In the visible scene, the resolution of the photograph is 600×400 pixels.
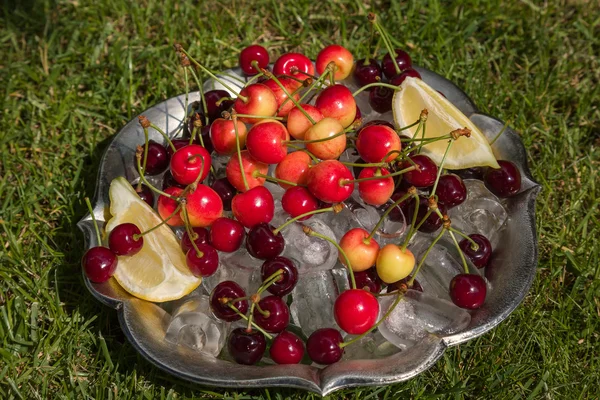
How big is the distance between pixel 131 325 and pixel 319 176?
774 millimetres

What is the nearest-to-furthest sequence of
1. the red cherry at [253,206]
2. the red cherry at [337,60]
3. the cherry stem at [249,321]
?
the cherry stem at [249,321] → the red cherry at [253,206] → the red cherry at [337,60]

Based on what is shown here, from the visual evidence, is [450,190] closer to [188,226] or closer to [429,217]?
[429,217]

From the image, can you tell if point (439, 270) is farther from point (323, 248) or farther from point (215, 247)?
point (215, 247)

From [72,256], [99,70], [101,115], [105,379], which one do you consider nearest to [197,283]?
[105,379]

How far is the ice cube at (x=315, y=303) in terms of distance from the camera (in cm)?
225

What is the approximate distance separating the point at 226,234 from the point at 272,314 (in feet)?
1.04

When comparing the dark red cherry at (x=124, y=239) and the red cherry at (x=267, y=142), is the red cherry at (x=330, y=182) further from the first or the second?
the dark red cherry at (x=124, y=239)

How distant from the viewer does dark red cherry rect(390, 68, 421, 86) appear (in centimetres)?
264

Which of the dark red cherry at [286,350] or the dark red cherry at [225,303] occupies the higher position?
the dark red cherry at [225,303]

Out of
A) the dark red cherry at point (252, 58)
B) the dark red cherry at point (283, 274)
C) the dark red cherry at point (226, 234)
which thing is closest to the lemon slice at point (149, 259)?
the dark red cherry at point (226, 234)

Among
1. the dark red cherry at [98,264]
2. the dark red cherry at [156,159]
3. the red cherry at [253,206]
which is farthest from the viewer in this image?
the dark red cherry at [156,159]

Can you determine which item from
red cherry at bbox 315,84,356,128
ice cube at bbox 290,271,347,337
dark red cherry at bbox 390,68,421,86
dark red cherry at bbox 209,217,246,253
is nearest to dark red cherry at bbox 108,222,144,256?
dark red cherry at bbox 209,217,246,253

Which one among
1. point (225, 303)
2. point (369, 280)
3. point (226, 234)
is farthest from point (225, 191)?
point (369, 280)

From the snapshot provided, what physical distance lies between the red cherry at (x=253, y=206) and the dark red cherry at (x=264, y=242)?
0.23 ft
